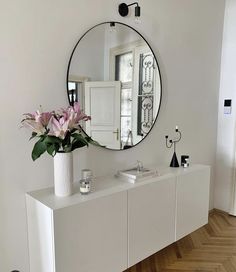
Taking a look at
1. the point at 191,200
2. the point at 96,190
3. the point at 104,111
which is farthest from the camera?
the point at 191,200

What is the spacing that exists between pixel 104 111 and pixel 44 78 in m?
0.52

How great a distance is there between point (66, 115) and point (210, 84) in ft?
6.72

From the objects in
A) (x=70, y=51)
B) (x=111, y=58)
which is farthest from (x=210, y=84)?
(x=70, y=51)

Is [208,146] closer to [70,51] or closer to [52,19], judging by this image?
[70,51]

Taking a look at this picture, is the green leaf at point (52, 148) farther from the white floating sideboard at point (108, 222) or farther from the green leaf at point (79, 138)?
the white floating sideboard at point (108, 222)

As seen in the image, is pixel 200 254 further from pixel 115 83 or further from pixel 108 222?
pixel 115 83

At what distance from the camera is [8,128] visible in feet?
4.87

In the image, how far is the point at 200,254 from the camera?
7.25ft

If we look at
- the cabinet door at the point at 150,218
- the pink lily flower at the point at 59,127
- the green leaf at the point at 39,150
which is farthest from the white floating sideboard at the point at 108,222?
the pink lily flower at the point at 59,127

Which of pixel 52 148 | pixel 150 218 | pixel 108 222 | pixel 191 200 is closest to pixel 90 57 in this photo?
pixel 52 148

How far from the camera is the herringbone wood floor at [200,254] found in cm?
200

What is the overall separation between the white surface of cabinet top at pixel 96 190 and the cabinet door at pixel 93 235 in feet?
A: 0.13

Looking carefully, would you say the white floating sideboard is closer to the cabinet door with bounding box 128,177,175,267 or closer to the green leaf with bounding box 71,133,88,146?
the cabinet door with bounding box 128,177,175,267

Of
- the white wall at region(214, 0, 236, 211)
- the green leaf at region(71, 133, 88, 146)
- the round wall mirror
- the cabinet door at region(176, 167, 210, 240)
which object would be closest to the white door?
the round wall mirror
